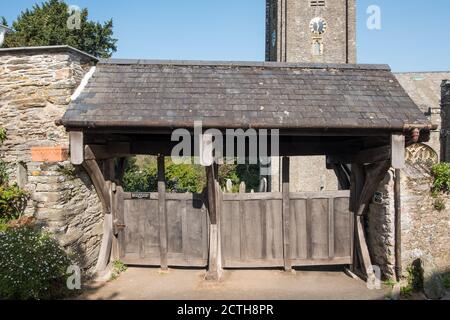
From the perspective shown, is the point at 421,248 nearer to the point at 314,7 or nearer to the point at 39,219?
the point at 39,219

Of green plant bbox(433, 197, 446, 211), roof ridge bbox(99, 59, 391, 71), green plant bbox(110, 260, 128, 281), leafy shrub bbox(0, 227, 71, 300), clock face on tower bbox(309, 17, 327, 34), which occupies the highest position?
clock face on tower bbox(309, 17, 327, 34)

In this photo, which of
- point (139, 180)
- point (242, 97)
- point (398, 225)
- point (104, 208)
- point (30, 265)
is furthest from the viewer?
point (139, 180)

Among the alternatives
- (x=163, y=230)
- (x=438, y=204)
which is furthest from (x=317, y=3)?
(x=163, y=230)

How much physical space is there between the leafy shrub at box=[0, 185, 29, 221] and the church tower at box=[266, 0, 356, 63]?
66.1ft

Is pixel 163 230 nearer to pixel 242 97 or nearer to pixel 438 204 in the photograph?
pixel 242 97

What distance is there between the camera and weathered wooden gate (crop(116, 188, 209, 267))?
6.52 meters

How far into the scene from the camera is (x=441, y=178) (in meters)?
5.98

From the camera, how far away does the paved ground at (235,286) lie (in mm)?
5449

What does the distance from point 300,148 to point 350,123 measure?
123cm

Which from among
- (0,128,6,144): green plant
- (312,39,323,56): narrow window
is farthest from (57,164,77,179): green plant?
(312,39,323,56): narrow window

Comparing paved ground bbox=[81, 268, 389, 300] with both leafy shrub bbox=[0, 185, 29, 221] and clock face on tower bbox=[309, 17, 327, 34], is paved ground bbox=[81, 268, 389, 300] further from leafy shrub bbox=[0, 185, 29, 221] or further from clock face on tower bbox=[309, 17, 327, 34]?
clock face on tower bbox=[309, 17, 327, 34]

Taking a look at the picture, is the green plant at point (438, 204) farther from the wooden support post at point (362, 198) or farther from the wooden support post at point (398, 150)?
the wooden support post at point (398, 150)

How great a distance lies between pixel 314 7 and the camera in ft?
76.6

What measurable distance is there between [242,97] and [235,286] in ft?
10.6
